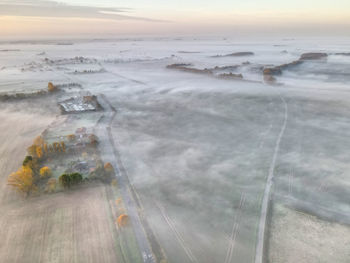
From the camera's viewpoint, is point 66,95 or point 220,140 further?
point 66,95

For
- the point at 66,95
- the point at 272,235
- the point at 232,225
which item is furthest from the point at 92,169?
the point at 66,95

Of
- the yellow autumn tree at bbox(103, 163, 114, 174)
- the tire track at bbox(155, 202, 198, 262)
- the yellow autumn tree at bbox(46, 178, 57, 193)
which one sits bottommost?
the tire track at bbox(155, 202, 198, 262)

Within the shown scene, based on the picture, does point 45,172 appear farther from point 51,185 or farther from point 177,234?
point 177,234

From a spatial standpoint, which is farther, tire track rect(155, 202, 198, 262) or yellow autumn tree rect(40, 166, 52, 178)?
yellow autumn tree rect(40, 166, 52, 178)

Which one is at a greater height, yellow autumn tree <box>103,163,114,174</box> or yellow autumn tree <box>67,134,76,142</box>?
yellow autumn tree <box>67,134,76,142</box>

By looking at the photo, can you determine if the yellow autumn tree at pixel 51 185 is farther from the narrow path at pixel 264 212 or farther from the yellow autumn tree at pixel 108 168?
the narrow path at pixel 264 212

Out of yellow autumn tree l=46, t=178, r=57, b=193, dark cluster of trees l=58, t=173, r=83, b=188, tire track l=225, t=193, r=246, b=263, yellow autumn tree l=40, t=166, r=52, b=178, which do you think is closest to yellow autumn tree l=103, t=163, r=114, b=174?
dark cluster of trees l=58, t=173, r=83, b=188

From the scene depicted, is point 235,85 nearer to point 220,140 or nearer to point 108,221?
point 220,140

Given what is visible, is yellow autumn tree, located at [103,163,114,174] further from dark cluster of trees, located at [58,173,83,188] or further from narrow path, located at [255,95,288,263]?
narrow path, located at [255,95,288,263]
